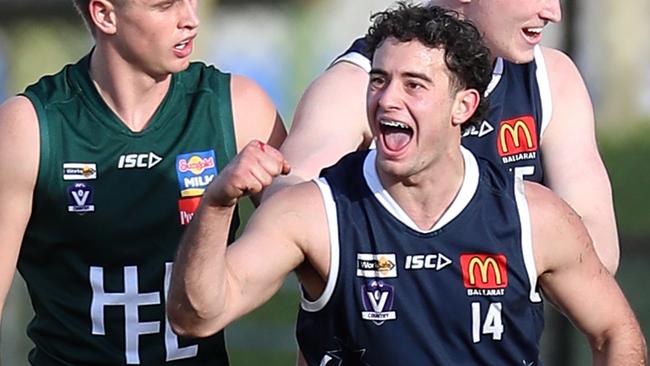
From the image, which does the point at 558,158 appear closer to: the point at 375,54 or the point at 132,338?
the point at 375,54

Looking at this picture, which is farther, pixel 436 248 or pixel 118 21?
pixel 118 21

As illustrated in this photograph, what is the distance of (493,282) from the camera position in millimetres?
3791

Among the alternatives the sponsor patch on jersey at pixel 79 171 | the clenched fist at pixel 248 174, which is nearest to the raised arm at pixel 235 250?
the clenched fist at pixel 248 174

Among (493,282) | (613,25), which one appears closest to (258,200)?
(493,282)

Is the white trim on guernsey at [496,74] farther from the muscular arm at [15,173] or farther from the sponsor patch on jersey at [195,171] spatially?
the muscular arm at [15,173]

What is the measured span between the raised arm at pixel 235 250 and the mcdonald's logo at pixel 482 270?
396mm

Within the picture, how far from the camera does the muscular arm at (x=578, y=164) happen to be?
434 centimetres

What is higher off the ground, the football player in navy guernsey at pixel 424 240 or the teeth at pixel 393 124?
the teeth at pixel 393 124

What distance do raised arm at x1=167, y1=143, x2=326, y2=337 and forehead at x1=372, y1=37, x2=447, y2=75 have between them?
1.14 feet

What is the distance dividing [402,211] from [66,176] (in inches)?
36.4

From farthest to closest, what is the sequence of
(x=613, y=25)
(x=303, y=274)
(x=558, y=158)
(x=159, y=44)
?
(x=613, y=25) → (x=558, y=158) → (x=159, y=44) → (x=303, y=274)

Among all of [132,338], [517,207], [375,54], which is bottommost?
[132,338]


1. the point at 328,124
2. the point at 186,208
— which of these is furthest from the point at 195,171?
the point at 328,124

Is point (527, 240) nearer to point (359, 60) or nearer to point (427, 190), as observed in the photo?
point (427, 190)
